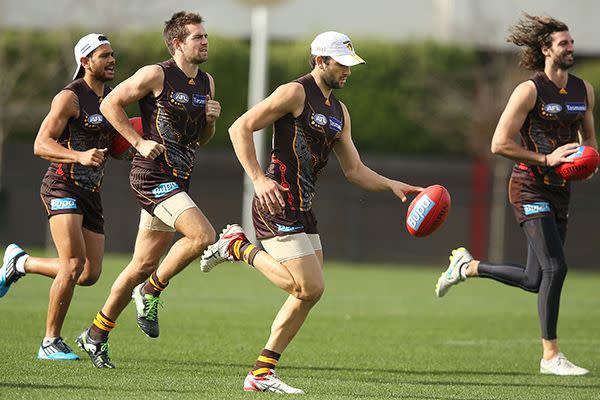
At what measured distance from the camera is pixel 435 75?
26312 mm

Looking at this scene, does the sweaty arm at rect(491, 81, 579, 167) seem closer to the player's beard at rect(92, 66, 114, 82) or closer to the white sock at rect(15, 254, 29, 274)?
the player's beard at rect(92, 66, 114, 82)

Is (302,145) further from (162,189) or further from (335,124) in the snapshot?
(162,189)

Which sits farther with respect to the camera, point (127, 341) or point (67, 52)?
point (67, 52)

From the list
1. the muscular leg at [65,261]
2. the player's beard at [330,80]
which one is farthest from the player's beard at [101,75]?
the player's beard at [330,80]

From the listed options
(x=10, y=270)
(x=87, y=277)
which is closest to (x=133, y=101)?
(x=87, y=277)

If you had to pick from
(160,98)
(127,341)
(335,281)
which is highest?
(160,98)

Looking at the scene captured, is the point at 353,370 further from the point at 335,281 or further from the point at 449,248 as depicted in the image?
the point at 449,248

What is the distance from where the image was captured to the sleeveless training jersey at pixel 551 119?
8945 millimetres

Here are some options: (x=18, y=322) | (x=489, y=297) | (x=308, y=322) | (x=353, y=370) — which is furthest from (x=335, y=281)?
(x=353, y=370)

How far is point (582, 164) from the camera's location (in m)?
8.59

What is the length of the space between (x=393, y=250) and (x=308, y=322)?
13.1m

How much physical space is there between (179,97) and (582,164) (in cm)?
303

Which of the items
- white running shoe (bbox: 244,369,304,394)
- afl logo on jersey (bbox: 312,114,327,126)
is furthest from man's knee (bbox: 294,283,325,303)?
afl logo on jersey (bbox: 312,114,327,126)

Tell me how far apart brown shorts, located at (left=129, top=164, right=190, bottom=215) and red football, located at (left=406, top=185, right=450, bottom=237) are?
1.65 meters
